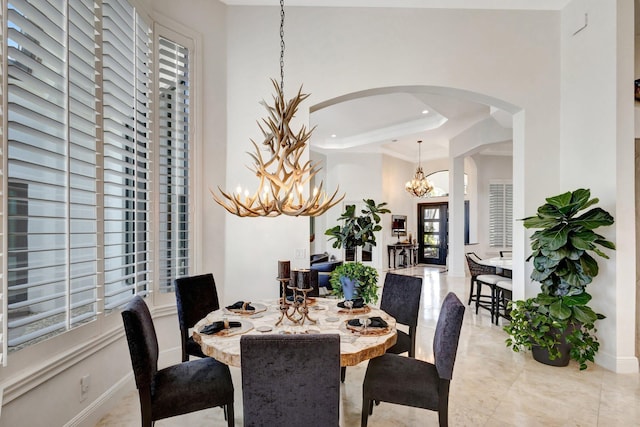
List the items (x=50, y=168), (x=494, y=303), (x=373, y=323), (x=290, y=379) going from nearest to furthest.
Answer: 1. (x=290, y=379)
2. (x=50, y=168)
3. (x=373, y=323)
4. (x=494, y=303)

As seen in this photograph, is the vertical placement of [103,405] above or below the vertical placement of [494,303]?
below

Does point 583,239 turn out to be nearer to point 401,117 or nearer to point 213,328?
point 213,328

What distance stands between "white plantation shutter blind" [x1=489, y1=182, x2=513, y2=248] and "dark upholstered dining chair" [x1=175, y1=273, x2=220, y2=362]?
29.9 feet

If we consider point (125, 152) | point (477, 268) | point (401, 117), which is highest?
point (401, 117)

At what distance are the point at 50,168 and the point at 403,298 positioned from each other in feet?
9.00

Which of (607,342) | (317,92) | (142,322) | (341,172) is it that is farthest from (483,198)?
(142,322)

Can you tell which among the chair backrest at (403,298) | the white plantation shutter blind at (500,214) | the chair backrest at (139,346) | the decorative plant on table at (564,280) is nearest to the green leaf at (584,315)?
the decorative plant on table at (564,280)

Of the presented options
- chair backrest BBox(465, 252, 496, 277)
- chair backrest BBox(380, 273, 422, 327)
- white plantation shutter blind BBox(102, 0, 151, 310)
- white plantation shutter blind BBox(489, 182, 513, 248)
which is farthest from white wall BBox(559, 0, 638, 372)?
white plantation shutter blind BBox(489, 182, 513, 248)

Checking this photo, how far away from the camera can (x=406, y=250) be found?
1124 centimetres

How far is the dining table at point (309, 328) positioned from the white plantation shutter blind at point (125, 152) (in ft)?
3.19

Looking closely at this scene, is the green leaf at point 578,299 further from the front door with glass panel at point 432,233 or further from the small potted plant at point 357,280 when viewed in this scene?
the front door with glass panel at point 432,233

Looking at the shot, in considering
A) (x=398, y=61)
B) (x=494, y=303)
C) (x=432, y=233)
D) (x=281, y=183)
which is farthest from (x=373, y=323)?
(x=432, y=233)

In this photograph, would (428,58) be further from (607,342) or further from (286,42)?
(607,342)

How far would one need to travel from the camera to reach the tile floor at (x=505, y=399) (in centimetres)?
251
